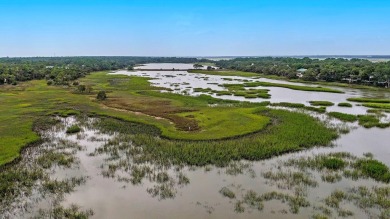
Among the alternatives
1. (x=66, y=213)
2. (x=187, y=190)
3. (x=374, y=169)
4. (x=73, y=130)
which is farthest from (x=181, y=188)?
(x=73, y=130)

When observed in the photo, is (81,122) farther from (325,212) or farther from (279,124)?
(325,212)

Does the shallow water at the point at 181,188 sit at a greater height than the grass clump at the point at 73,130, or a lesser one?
lesser

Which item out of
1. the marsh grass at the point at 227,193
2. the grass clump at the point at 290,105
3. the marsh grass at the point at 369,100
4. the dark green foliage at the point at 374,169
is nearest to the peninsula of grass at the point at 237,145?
the marsh grass at the point at 227,193

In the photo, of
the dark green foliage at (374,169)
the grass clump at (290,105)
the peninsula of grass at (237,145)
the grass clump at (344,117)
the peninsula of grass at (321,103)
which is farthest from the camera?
the peninsula of grass at (321,103)

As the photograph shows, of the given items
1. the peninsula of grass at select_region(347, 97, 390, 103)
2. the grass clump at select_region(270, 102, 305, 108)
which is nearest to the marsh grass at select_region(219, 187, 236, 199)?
the grass clump at select_region(270, 102, 305, 108)

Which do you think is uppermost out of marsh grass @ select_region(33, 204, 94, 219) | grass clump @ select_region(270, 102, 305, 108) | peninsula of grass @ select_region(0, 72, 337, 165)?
grass clump @ select_region(270, 102, 305, 108)

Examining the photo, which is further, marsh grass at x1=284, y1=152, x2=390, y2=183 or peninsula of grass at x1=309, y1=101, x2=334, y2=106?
peninsula of grass at x1=309, y1=101, x2=334, y2=106

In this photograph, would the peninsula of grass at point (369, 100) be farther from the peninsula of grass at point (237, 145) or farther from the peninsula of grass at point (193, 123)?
the peninsula of grass at point (237, 145)

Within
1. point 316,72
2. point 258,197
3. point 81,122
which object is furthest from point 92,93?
point 316,72

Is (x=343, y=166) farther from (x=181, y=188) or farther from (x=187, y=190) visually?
(x=181, y=188)

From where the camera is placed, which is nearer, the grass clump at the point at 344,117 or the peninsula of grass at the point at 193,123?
the peninsula of grass at the point at 193,123

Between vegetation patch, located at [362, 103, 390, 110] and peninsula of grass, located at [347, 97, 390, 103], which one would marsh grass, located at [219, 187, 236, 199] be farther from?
peninsula of grass, located at [347, 97, 390, 103]
